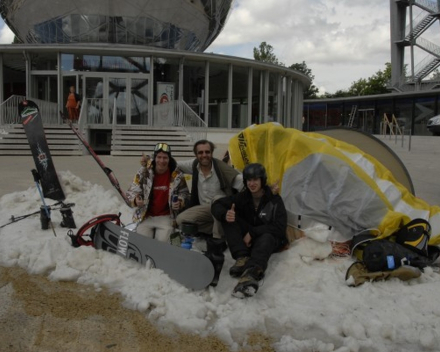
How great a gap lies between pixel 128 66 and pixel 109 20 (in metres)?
3.34

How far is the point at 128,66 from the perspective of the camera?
22.1m

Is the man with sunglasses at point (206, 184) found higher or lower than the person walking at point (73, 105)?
lower

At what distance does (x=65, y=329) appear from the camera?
10.7ft

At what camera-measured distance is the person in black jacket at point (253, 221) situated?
4180mm

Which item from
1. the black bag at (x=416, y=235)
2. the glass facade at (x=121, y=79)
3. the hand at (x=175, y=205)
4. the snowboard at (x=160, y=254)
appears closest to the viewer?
the snowboard at (x=160, y=254)

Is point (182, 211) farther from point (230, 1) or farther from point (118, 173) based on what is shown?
point (230, 1)

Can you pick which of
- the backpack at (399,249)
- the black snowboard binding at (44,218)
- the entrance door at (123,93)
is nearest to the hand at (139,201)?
the black snowboard binding at (44,218)

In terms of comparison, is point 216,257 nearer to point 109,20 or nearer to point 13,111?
point 13,111

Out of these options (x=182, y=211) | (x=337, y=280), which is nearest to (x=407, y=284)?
(x=337, y=280)

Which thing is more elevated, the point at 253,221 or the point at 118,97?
the point at 118,97

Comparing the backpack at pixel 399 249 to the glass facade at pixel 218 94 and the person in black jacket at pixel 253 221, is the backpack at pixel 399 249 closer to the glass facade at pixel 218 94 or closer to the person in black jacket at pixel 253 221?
the person in black jacket at pixel 253 221

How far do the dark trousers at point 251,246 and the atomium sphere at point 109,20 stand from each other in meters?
21.4

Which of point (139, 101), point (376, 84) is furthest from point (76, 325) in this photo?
point (376, 84)

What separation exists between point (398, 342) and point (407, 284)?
1.01 meters
